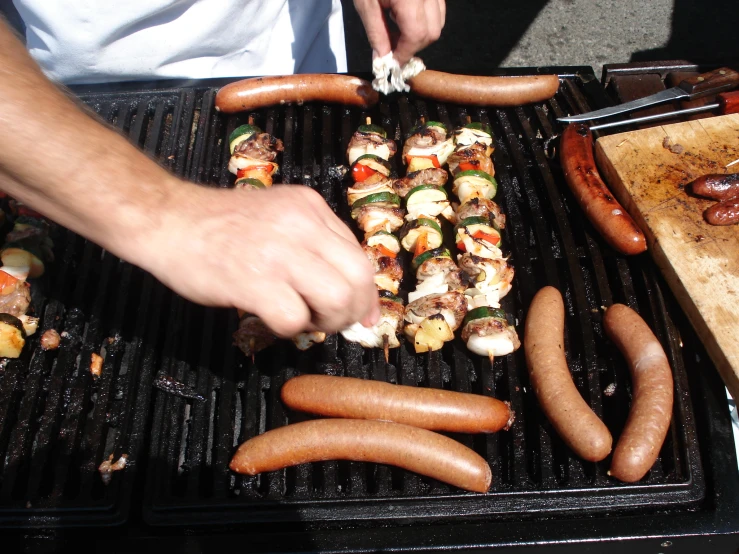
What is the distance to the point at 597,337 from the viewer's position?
2893 mm

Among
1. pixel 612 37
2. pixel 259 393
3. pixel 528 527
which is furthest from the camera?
pixel 612 37

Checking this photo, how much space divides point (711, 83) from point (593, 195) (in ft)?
4.16

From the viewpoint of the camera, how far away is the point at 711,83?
3654mm

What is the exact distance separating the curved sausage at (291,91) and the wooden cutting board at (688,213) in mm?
1436

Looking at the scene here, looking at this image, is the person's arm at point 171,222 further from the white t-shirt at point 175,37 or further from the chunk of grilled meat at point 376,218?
the white t-shirt at point 175,37

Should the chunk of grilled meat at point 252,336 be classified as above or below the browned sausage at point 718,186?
below

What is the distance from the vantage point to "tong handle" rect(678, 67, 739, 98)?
11.9ft

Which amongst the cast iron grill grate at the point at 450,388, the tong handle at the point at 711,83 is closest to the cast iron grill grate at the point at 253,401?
the cast iron grill grate at the point at 450,388

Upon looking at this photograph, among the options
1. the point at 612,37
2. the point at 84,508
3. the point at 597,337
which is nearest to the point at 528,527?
the point at 597,337

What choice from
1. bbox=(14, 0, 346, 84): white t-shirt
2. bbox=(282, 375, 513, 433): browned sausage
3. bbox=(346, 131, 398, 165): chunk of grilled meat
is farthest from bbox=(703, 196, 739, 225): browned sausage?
bbox=(14, 0, 346, 84): white t-shirt

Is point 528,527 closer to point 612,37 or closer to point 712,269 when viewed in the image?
point 712,269

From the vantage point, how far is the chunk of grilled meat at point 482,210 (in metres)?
3.17

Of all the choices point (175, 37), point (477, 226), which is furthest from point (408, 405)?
point (175, 37)

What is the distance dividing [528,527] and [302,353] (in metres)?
1.22
